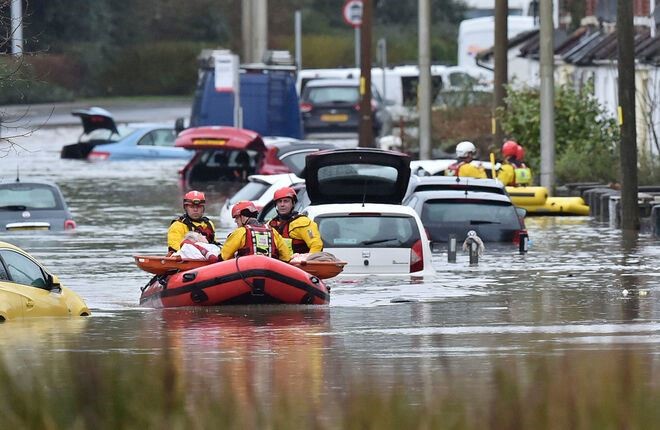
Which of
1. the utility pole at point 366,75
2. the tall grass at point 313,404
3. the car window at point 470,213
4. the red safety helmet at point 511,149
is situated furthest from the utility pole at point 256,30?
the tall grass at point 313,404

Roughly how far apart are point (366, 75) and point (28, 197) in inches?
577

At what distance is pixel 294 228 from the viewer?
2084 centimetres

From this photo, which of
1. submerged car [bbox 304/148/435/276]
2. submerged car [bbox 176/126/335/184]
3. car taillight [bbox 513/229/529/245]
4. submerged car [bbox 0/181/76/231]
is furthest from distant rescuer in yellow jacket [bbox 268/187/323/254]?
submerged car [bbox 176/126/335/184]

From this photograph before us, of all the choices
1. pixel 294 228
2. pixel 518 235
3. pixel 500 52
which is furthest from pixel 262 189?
pixel 500 52

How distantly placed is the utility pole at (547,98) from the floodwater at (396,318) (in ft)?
14.9

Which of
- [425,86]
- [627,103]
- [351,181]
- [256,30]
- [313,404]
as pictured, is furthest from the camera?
[256,30]

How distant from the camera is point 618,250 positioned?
2812 cm

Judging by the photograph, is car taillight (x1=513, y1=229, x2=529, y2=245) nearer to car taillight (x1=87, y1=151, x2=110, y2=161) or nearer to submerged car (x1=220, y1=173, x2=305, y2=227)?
submerged car (x1=220, y1=173, x2=305, y2=227)

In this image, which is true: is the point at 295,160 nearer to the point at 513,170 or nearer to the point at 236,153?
the point at 513,170

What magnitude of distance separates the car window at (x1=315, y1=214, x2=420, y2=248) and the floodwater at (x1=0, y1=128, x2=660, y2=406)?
45 cm

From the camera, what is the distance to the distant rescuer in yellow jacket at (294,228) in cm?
2073

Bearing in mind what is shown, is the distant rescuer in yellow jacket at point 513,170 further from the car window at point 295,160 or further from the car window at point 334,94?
the car window at point 334,94

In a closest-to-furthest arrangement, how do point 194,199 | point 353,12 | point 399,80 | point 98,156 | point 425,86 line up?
1. point 194,199
2. point 425,86
3. point 98,156
4. point 353,12
5. point 399,80

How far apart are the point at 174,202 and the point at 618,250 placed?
1378 cm
